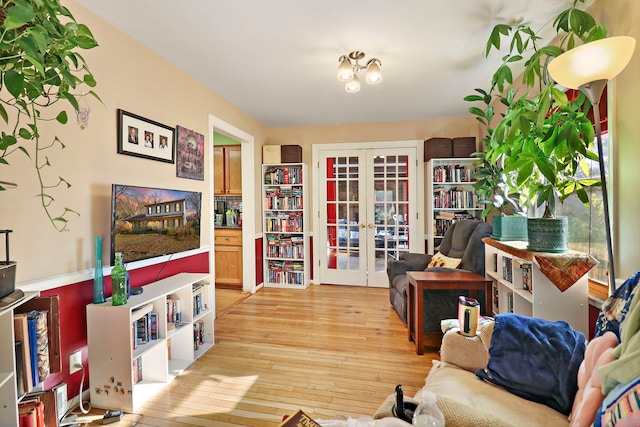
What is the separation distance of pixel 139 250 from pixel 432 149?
3685mm

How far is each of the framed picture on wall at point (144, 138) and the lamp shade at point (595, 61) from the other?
2553 millimetres

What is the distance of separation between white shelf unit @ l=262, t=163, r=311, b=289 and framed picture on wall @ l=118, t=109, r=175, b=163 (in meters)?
2.09

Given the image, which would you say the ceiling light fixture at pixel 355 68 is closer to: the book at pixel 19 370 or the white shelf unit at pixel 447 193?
the white shelf unit at pixel 447 193

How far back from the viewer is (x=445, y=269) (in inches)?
113

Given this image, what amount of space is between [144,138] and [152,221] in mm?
671

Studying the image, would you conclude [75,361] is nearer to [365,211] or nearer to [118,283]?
[118,283]

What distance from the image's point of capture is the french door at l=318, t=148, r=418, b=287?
450 cm

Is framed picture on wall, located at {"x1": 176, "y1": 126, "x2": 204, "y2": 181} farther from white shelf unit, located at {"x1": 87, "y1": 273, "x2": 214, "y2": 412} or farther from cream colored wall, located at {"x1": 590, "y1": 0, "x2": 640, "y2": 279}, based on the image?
cream colored wall, located at {"x1": 590, "y1": 0, "x2": 640, "y2": 279}

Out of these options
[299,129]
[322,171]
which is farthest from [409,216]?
[299,129]

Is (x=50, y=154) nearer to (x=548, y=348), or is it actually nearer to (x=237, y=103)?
(x=237, y=103)

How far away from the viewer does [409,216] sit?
4.48 meters

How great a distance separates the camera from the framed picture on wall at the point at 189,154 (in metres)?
2.79

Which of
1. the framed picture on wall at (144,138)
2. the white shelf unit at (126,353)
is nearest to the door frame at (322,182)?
the framed picture on wall at (144,138)

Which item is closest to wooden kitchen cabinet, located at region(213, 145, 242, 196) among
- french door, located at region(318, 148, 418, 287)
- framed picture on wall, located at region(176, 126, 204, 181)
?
french door, located at region(318, 148, 418, 287)
